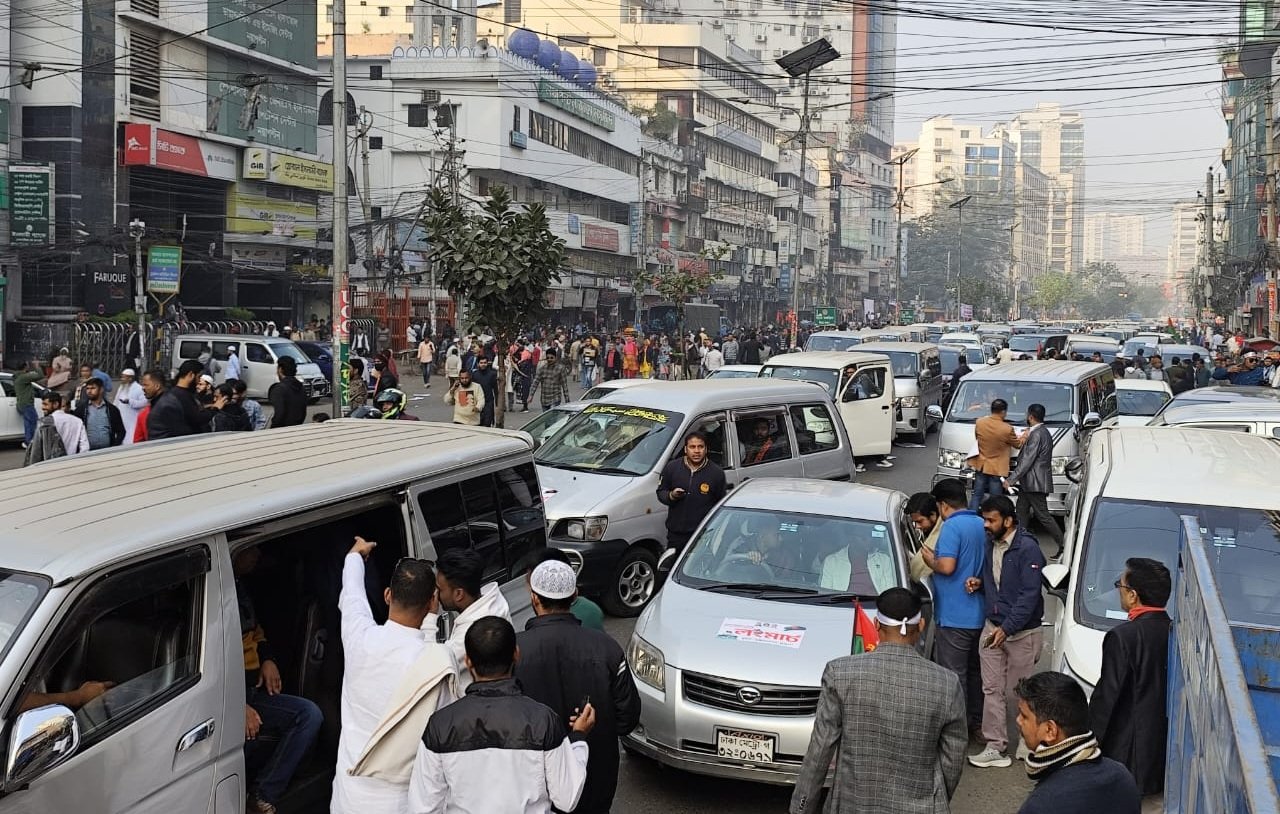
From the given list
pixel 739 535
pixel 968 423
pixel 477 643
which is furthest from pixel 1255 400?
pixel 477 643

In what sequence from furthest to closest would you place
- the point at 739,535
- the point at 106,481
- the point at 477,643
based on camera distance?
the point at 739,535 → the point at 106,481 → the point at 477,643

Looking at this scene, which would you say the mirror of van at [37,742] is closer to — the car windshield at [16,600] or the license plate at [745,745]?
the car windshield at [16,600]

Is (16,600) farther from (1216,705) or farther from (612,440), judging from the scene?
(612,440)

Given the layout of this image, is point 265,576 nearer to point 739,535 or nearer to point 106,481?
point 106,481

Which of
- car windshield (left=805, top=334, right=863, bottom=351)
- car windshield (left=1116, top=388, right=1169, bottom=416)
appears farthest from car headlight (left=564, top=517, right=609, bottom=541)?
car windshield (left=805, top=334, right=863, bottom=351)

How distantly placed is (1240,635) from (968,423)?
12.3 metres

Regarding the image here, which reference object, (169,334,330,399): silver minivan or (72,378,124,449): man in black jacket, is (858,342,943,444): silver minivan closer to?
(169,334,330,399): silver minivan

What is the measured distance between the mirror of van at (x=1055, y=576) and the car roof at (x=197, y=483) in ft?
9.46

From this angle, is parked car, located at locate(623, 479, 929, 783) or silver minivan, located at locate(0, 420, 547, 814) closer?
silver minivan, located at locate(0, 420, 547, 814)

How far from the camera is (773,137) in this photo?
10125 centimetres

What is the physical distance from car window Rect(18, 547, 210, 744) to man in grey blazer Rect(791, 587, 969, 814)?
7.20ft

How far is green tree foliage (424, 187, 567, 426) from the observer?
16.8 m

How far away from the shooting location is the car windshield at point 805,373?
763 inches

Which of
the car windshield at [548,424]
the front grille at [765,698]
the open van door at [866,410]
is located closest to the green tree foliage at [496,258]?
the car windshield at [548,424]
